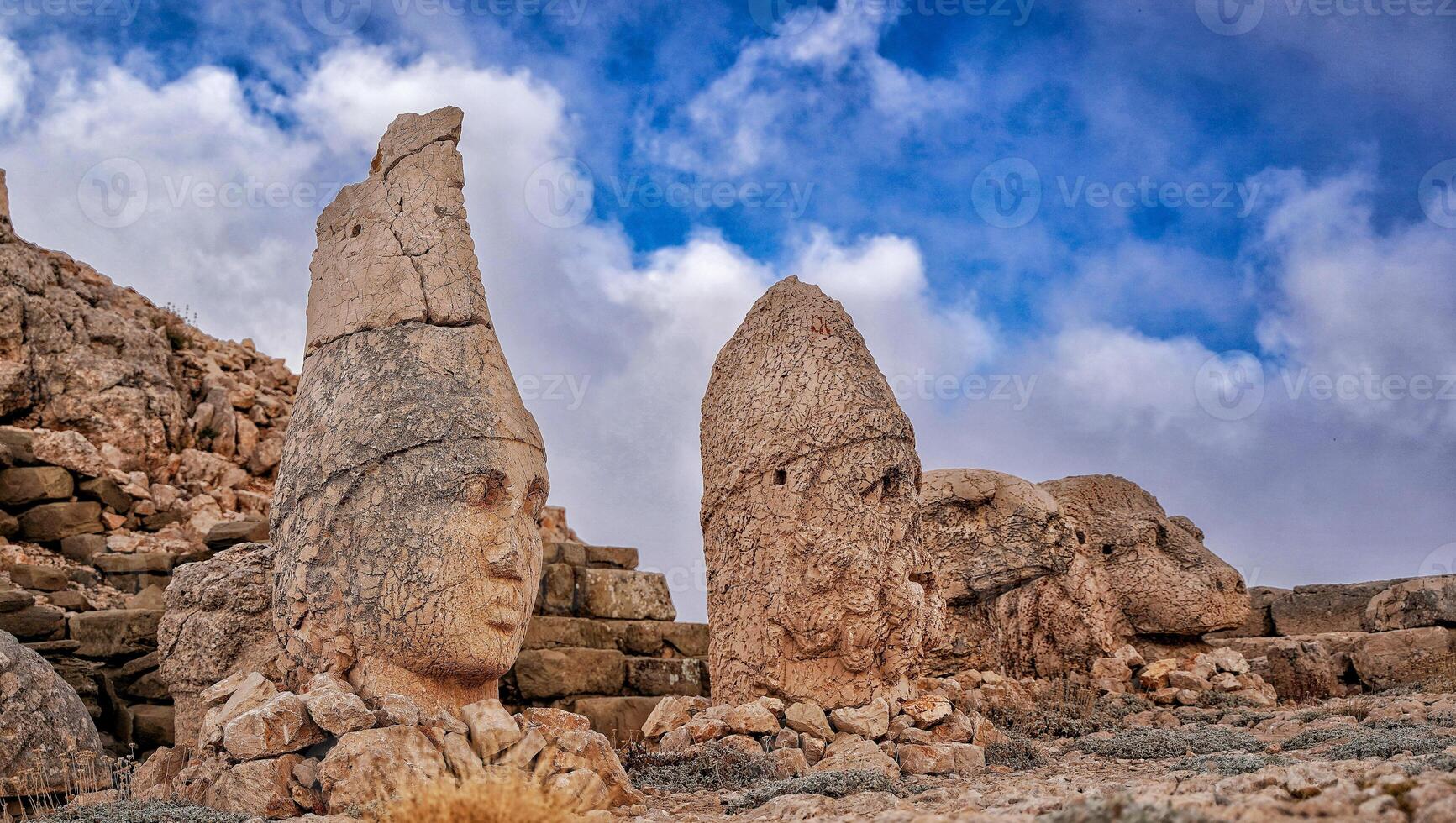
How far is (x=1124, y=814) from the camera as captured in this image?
3445 millimetres

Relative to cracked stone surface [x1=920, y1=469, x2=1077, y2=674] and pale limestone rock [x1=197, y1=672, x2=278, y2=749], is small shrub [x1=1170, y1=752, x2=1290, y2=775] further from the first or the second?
pale limestone rock [x1=197, y1=672, x2=278, y2=749]

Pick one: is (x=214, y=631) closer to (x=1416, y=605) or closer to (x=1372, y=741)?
(x=1372, y=741)

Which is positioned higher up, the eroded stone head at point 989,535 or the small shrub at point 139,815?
the eroded stone head at point 989,535

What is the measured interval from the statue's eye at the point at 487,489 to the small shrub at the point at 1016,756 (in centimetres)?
351

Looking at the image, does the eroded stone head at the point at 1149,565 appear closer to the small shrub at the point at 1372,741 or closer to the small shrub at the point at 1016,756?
the small shrub at the point at 1372,741

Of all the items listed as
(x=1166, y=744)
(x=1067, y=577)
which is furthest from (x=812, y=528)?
(x=1067, y=577)

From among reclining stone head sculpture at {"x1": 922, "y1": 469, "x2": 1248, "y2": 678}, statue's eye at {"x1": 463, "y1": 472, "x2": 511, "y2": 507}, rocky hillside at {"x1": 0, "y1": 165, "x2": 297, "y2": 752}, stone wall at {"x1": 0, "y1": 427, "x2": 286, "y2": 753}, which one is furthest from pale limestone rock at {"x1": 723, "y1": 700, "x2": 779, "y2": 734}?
rocky hillside at {"x1": 0, "y1": 165, "x2": 297, "y2": 752}

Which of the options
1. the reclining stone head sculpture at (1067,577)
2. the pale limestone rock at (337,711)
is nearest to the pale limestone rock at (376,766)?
the pale limestone rock at (337,711)

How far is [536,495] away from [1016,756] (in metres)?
3.56

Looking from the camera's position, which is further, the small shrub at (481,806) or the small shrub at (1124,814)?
the small shrub at (481,806)

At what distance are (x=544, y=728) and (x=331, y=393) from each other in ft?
7.37

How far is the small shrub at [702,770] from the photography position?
642 cm

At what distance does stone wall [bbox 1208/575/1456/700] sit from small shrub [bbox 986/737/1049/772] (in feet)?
17.8

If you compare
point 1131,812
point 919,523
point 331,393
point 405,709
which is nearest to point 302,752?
point 405,709
